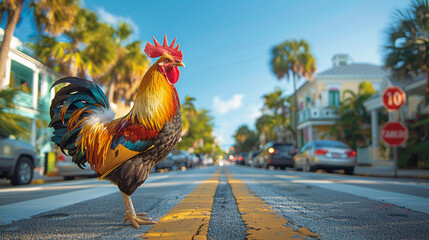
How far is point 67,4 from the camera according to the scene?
12023 millimetres

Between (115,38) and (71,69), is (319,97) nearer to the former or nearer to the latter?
(115,38)

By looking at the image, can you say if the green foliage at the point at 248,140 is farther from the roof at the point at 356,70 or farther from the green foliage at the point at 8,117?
the green foliage at the point at 8,117

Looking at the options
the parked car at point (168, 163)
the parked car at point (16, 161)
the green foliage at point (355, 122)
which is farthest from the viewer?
the green foliage at point (355, 122)

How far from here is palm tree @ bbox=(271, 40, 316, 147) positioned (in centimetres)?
2886

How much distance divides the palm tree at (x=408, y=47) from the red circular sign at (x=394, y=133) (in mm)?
1699

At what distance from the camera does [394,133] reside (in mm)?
10328

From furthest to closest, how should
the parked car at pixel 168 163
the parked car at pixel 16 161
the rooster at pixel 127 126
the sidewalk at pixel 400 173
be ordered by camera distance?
the parked car at pixel 168 163, the sidewalk at pixel 400 173, the parked car at pixel 16 161, the rooster at pixel 127 126

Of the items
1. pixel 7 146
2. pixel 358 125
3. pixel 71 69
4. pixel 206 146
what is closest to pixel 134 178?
pixel 7 146

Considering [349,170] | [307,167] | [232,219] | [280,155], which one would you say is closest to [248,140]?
[280,155]

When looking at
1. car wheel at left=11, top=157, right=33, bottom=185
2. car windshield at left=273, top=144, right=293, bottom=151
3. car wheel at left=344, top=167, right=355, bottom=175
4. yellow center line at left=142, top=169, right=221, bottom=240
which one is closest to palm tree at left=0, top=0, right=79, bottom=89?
car wheel at left=11, top=157, right=33, bottom=185

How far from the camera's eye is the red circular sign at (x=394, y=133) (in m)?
10.3

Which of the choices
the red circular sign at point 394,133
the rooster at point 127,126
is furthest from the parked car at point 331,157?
the rooster at point 127,126

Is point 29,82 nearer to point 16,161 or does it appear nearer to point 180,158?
point 16,161

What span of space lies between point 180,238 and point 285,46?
96.3ft
